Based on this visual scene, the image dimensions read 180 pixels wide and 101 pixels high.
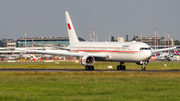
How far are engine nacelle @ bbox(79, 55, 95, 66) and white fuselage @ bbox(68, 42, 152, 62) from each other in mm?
1883

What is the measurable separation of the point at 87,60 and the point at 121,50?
5.93 meters

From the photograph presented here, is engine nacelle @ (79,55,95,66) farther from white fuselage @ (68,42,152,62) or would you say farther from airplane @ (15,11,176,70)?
white fuselage @ (68,42,152,62)

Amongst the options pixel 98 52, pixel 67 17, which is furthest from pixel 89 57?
pixel 67 17

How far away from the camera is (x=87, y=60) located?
55875 millimetres

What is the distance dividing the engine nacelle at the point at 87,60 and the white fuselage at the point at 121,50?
1.88 metres

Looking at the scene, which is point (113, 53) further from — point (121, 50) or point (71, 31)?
point (71, 31)

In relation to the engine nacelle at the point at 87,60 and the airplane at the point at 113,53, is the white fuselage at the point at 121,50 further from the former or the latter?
the engine nacelle at the point at 87,60

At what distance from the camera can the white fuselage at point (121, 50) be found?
52.6 m

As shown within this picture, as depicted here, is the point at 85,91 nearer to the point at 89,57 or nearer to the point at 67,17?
the point at 89,57

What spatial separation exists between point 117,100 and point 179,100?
3.93 metres

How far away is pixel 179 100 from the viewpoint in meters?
21.2

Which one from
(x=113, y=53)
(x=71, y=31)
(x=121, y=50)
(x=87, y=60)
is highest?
(x=71, y=31)

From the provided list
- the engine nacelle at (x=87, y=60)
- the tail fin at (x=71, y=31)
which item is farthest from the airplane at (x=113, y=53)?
the tail fin at (x=71, y=31)

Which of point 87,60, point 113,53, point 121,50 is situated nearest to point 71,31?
point 87,60
